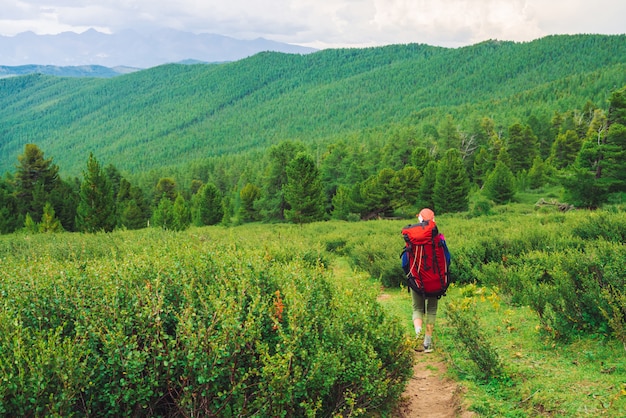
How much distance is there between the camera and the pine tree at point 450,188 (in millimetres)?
44594

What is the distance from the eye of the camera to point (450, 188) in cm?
4484

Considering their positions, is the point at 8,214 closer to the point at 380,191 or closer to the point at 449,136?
the point at 380,191

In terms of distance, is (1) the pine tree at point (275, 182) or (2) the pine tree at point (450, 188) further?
(1) the pine tree at point (275, 182)

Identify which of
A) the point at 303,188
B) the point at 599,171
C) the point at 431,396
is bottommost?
the point at 431,396

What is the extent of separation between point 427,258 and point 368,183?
4458 centimetres

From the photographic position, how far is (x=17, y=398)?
330 cm

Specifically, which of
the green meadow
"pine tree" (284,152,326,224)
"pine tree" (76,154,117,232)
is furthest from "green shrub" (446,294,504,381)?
"pine tree" (284,152,326,224)

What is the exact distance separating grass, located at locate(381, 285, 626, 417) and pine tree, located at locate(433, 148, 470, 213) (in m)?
39.0

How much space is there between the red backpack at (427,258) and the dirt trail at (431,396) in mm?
1038

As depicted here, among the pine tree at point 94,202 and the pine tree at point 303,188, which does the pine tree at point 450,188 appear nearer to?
the pine tree at point 303,188

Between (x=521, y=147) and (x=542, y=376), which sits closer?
(x=542, y=376)

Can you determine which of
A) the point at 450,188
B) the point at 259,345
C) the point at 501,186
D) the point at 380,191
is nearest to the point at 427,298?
the point at 259,345

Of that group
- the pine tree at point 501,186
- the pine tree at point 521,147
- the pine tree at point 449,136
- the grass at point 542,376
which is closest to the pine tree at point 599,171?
the pine tree at point 501,186

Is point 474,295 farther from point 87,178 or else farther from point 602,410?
point 87,178
